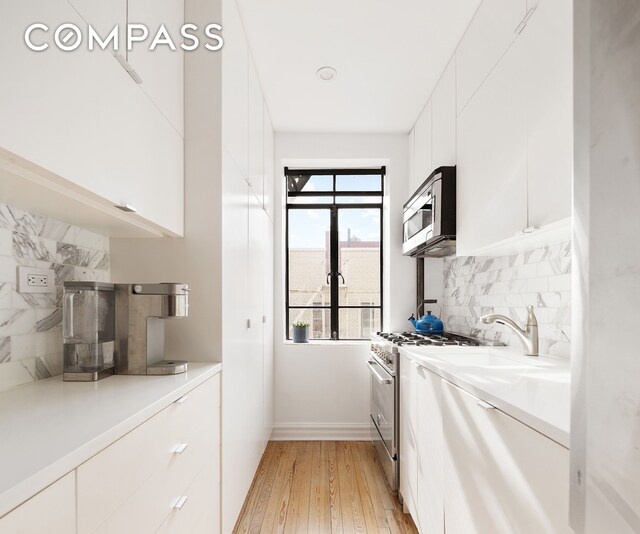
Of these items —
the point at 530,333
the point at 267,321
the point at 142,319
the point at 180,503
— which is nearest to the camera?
the point at 180,503

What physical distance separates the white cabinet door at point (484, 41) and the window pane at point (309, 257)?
1913mm

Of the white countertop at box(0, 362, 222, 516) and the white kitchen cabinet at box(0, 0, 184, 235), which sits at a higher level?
the white kitchen cabinet at box(0, 0, 184, 235)

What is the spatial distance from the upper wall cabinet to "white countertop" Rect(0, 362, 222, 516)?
142 cm

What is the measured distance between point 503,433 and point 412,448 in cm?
113

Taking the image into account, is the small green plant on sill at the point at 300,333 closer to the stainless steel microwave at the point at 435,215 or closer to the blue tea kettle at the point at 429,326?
the blue tea kettle at the point at 429,326

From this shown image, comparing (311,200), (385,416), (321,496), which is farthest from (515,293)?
(311,200)

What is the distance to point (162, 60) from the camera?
1557 millimetres

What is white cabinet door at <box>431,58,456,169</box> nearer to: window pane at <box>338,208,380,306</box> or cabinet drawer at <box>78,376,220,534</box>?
window pane at <box>338,208,380,306</box>

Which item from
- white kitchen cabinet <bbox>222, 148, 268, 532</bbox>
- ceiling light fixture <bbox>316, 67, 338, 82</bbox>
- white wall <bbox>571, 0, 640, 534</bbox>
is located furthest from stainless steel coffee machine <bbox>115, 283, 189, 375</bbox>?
ceiling light fixture <bbox>316, 67, 338, 82</bbox>

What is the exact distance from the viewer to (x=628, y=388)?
14.0 inches

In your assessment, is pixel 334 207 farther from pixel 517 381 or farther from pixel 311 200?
pixel 517 381

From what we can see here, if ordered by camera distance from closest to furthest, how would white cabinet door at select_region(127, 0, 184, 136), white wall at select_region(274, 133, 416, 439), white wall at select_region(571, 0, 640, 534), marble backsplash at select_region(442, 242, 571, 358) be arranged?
white wall at select_region(571, 0, 640, 534) < white cabinet door at select_region(127, 0, 184, 136) < marble backsplash at select_region(442, 242, 571, 358) < white wall at select_region(274, 133, 416, 439)

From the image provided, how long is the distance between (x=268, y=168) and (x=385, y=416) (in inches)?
84.4

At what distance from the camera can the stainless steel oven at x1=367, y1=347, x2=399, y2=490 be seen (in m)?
2.42
